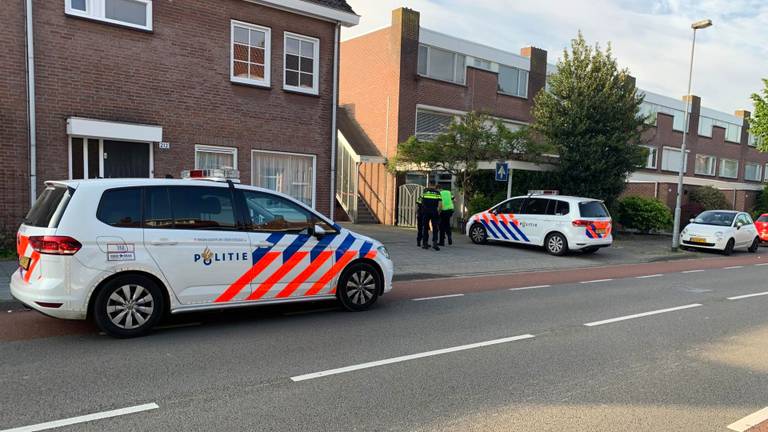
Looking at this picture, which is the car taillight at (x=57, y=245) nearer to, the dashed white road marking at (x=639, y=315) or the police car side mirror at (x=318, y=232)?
the police car side mirror at (x=318, y=232)

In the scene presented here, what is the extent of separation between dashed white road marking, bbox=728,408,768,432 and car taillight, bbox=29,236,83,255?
596cm

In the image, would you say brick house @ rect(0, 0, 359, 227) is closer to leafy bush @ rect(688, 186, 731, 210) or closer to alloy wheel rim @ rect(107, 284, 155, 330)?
alloy wheel rim @ rect(107, 284, 155, 330)

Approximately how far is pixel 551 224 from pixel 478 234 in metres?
2.29

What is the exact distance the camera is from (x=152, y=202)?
6035 millimetres

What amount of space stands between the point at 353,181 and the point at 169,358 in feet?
57.4

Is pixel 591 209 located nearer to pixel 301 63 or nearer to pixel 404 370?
pixel 301 63

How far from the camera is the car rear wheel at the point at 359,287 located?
23.9 feet

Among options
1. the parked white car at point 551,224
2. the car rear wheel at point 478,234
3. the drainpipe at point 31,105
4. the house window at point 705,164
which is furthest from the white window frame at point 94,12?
the house window at point 705,164

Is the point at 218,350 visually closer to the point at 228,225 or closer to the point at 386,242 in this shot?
the point at 228,225

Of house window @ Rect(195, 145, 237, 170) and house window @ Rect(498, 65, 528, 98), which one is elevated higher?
house window @ Rect(498, 65, 528, 98)

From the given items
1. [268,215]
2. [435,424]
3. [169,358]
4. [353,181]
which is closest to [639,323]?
[435,424]

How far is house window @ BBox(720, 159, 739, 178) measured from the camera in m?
40.0

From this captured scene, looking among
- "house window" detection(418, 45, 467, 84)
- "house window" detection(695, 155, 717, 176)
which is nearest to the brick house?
"house window" detection(418, 45, 467, 84)

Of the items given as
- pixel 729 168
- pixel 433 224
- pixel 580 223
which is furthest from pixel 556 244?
pixel 729 168
